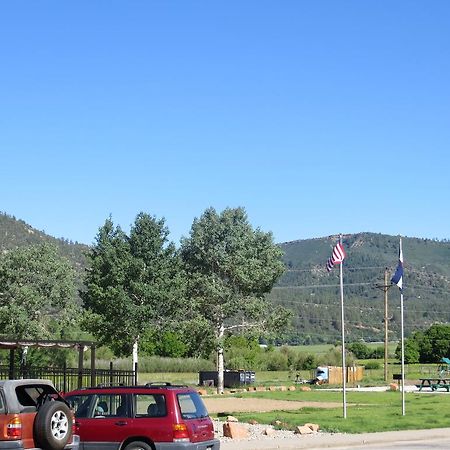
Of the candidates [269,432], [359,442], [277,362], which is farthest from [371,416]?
[277,362]

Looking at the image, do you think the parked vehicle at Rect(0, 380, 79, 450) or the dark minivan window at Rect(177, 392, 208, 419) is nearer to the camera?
the parked vehicle at Rect(0, 380, 79, 450)

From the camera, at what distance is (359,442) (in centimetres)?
2564

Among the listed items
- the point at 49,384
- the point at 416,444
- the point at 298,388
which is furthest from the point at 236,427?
the point at 298,388

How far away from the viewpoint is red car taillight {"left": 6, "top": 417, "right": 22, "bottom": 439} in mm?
15906

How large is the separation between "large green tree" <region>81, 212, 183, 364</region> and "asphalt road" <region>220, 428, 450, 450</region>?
120 feet

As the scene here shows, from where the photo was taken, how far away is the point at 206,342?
65875mm

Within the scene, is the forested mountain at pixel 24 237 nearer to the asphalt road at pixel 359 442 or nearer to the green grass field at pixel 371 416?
the green grass field at pixel 371 416

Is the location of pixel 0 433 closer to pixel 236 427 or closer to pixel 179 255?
pixel 236 427

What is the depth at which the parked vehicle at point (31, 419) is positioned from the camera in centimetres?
1593

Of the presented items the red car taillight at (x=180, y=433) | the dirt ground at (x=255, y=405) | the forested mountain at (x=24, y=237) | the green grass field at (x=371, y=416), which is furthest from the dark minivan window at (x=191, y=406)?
the forested mountain at (x=24, y=237)

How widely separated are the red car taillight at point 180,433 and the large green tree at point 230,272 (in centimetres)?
4687

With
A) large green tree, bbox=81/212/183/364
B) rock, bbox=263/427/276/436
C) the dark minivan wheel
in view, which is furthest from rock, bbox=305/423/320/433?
large green tree, bbox=81/212/183/364

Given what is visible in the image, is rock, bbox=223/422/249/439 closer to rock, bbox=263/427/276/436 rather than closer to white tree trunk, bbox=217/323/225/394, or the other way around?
rock, bbox=263/427/276/436

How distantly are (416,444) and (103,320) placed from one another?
1601 inches
